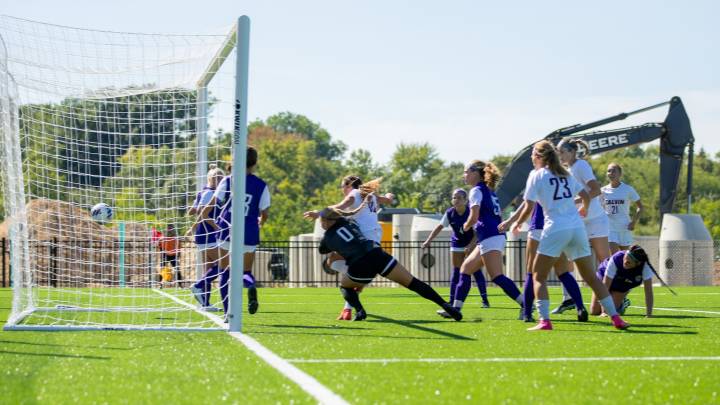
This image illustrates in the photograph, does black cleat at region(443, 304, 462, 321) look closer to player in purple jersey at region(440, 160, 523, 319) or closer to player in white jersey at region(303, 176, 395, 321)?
player in purple jersey at region(440, 160, 523, 319)

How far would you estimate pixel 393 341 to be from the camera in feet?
26.4

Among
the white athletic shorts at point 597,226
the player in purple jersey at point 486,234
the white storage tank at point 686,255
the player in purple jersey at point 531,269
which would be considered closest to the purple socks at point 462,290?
the player in purple jersey at point 486,234

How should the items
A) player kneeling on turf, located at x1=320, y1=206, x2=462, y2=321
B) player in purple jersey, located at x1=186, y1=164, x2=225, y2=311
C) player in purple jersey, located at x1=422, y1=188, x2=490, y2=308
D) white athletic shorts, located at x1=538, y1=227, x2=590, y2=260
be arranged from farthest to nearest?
player in purple jersey, located at x1=422, y1=188, x2=490, y2=308 < player in purple jersey, located at x1=186, y1=164, x2=225, y2=311 < player kneeling on turf, located at x1=320, y1=206, x2=462, y2=321 < white athletic shorts, located at x1=538, y1=227, x2=590, y2=260

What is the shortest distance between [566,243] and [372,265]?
80.9 inches

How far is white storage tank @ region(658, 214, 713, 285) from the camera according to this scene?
28312mm

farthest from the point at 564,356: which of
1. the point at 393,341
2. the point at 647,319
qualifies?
the point at 647,319

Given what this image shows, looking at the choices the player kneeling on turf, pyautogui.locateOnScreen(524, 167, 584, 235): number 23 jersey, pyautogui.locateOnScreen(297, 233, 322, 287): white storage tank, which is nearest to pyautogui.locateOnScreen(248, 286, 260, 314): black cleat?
the player kneeling on turf

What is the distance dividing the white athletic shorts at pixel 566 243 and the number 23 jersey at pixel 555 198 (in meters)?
0.05

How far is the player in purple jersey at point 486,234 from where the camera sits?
11305mm

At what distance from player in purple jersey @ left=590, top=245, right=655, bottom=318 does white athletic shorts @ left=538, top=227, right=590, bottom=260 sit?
1.85m

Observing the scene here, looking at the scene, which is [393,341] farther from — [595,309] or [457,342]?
[595,309]

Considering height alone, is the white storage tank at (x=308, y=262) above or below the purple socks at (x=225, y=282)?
below

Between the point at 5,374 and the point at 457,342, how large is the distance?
3585 mm

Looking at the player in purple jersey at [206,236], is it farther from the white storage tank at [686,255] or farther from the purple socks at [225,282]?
the white storage tank at [686,255]
